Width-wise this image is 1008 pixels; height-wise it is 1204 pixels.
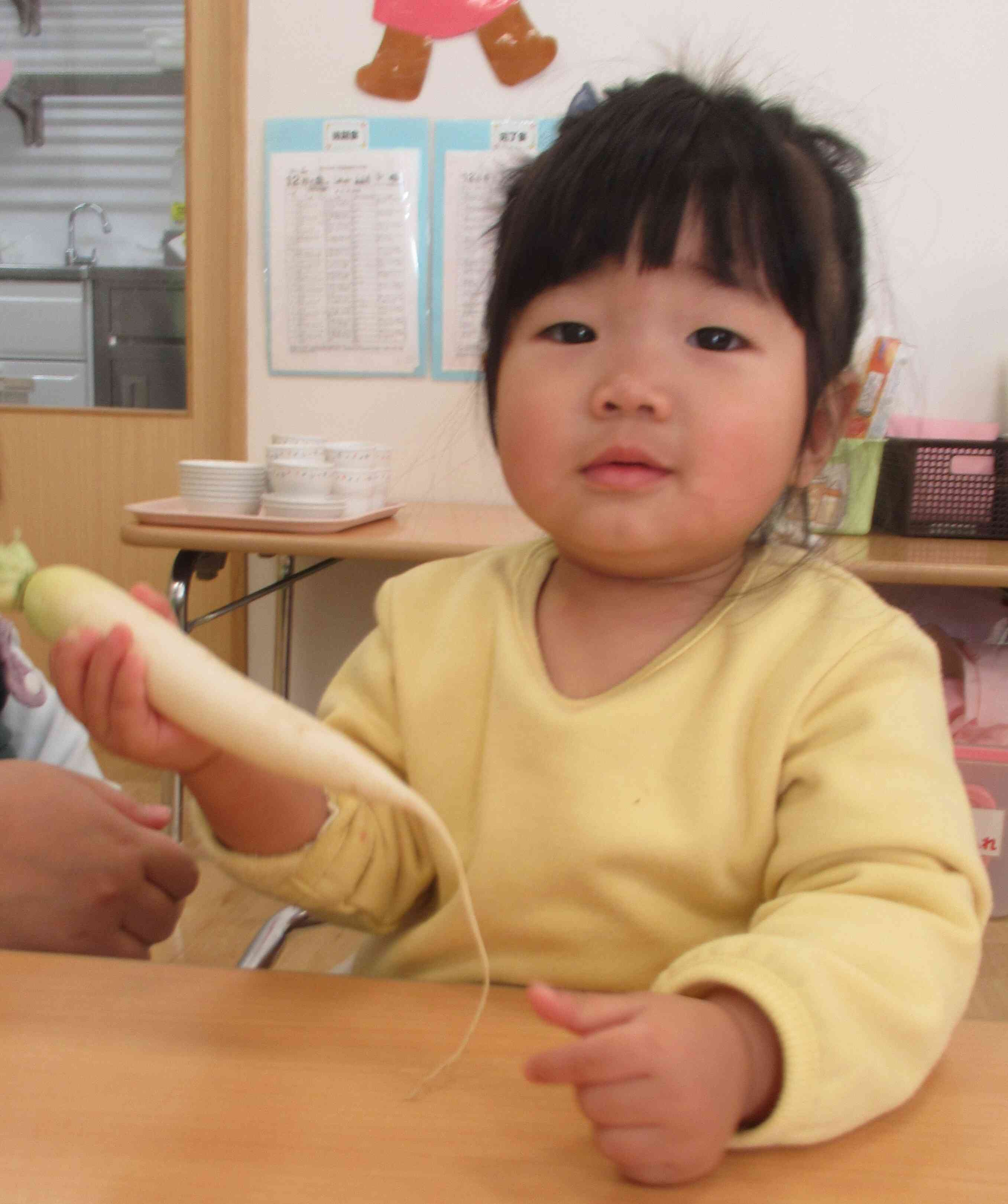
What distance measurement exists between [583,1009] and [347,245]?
7.34 ft

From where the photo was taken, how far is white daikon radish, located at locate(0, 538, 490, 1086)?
488mm

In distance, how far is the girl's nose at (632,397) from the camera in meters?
0.59

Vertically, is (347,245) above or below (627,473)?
above

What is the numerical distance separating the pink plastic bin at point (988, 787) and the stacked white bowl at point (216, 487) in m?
1.37

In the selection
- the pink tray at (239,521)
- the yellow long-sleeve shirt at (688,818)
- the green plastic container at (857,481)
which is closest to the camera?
the yellow long-sleeve shirt at (688,818)

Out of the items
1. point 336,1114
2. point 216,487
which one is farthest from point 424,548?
point 336,1114

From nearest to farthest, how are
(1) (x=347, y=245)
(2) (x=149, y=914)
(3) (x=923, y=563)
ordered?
(2) (x=149, y=914) → (3) (x=923, y=563) → (1) (x=347, y=245)

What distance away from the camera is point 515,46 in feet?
7.36

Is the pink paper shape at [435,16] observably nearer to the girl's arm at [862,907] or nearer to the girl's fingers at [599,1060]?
the girl's arm at [862,907]

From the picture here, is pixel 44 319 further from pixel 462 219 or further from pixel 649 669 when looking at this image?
pixel 649 669

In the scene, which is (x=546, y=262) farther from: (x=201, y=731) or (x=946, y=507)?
(x=946, y=507)

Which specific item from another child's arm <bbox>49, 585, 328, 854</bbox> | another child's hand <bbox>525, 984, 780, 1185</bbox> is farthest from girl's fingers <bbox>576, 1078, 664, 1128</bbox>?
another child's arm <bbox>49, 585, 328, 854</bbox>

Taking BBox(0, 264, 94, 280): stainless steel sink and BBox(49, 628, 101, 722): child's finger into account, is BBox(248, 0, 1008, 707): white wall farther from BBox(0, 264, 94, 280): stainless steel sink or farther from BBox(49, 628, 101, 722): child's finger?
BBox(49, 628, 101, 722): child's finger

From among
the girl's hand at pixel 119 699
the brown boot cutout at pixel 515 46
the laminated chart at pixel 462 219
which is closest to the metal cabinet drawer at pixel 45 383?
the laminated chart at pixel 462 219
